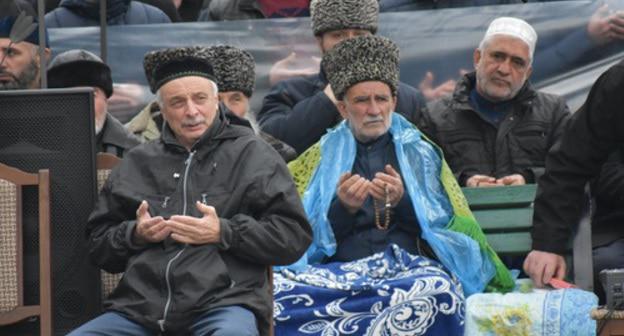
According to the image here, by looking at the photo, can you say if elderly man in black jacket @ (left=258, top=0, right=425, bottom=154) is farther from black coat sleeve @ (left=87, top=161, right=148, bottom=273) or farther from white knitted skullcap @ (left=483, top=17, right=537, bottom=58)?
black coat sleeve @ (left=87, top=161, right=148, bottom=273)

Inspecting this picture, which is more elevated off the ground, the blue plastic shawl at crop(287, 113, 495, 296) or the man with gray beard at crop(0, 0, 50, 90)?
the man with gray beard at crop(0, 0, 50, 90)

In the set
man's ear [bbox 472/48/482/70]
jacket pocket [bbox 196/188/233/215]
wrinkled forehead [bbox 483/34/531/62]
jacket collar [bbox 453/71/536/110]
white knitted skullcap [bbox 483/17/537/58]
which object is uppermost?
white knitted skullcap [bbox 483/17/537/58]

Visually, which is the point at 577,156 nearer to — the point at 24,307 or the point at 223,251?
the point at 223,251

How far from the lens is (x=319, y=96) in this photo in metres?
9.73

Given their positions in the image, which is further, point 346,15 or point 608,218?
point 346,15

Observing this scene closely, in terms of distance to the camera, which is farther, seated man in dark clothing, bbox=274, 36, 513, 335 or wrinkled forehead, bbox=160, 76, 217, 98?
seated man in dark clothing, bbox=274, 36, 513, 335

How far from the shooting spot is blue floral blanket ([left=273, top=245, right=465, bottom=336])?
27.9 ft

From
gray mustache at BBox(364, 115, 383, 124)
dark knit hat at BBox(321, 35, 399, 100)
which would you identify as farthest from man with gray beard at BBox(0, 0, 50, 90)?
gray mustache at BBox(364, 115, 383, 124)

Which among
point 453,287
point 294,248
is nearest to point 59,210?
point 294,248

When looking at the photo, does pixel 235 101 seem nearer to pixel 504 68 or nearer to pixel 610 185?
pixel 504 68

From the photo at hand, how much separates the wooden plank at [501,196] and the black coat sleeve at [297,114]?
2.80ft

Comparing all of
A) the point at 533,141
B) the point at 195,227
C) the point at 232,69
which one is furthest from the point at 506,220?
the point at 195,227

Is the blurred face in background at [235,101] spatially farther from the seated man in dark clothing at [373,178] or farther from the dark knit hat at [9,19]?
the dark knit hat at [9,19]

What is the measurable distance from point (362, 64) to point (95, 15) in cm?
263
